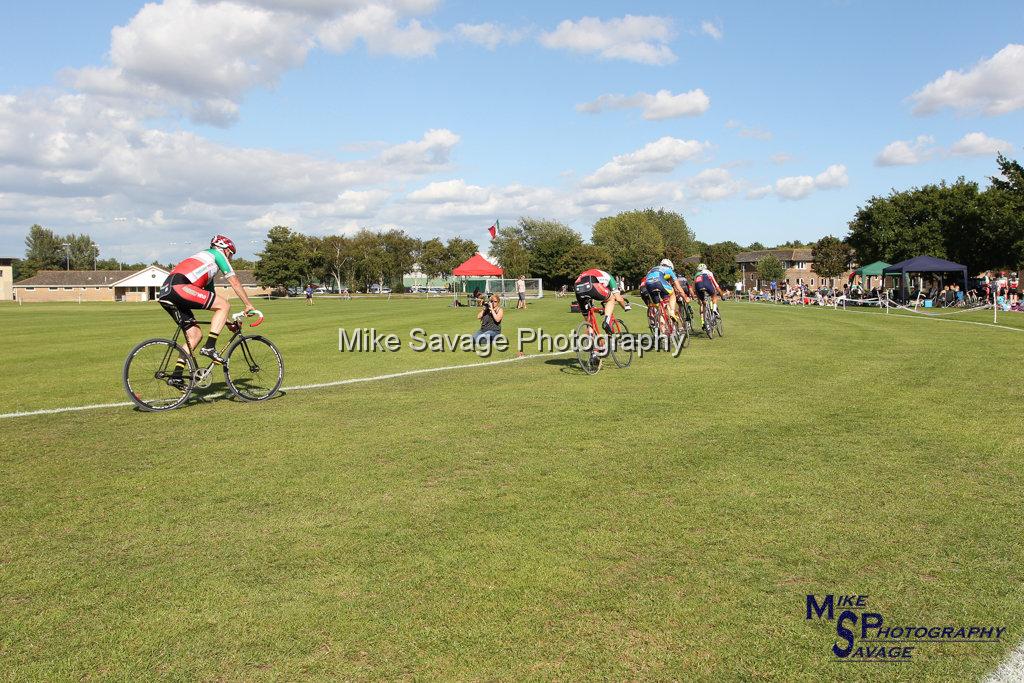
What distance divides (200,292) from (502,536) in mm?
6131

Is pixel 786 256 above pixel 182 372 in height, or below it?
above

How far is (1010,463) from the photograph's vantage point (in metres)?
6.33

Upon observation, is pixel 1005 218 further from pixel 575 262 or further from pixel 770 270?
pixel 770 270

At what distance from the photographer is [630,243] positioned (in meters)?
135

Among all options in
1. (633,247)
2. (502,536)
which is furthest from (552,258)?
(502,536)

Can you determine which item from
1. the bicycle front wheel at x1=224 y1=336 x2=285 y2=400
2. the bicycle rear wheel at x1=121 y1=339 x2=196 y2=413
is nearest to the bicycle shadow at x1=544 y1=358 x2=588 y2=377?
the bicycle front wheel at x1=224 y1=336 x2=285 y2=400

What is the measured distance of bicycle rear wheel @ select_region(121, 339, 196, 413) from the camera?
9070 mm

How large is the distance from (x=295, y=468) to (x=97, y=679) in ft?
10.9

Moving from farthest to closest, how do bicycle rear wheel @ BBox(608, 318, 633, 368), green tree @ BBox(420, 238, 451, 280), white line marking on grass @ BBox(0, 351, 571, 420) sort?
green tree @ BBox(420, 238, 451, 280) → bicycle rear wheel @ BBox(608, 318, 633, 368) → white line marking on grass @ BBox(0, 351, 571, 420)

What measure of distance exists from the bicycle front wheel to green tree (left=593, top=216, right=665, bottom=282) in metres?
110

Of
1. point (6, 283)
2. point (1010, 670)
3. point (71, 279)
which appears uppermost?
point (71, 279)

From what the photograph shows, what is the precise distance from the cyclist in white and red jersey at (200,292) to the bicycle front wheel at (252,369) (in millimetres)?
253

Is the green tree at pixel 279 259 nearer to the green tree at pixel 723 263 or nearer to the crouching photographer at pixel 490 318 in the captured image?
the green tree at pixel 723 263

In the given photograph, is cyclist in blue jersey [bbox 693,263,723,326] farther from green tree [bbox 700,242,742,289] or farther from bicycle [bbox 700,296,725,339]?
green tree [bbox 700,242,742,289]
